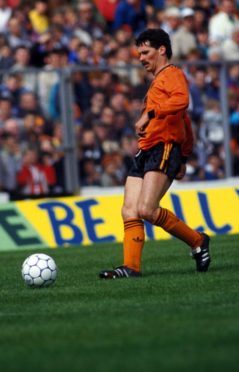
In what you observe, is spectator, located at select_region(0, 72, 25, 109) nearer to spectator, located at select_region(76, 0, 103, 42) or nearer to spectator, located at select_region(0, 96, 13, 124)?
spectator, located at select_region(0, 96, 13, 124)

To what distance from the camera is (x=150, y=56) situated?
33.6 ft

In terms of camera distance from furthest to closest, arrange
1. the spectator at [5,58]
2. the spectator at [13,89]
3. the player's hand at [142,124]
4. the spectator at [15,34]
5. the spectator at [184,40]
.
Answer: the spectator at [184,40]
the spectator at [15,34]
the spectator at [5,58]
the spectator at [13,89]
the player's hand at [142,124]

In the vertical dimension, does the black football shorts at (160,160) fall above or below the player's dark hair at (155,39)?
below

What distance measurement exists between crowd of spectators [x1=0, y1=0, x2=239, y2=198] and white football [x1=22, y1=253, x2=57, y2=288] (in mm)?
6363

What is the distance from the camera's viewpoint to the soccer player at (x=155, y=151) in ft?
33.2

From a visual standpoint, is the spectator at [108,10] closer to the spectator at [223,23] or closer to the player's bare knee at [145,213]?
the spectator at [223,23]

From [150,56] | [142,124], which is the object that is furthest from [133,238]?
[150,56]

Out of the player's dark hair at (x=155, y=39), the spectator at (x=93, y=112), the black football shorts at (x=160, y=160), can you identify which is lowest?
the spectator at (x=93, y=112)

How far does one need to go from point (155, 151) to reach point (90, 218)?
600 cm

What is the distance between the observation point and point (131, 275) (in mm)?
10344

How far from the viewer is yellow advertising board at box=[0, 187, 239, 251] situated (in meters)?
16.0

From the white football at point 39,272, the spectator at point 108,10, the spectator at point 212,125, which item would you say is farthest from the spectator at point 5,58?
the white football at point 39,272

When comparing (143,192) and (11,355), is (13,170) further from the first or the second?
(11,355)

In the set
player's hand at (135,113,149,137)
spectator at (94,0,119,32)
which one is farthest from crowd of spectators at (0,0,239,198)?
player's hand at (135,113,149,137)
